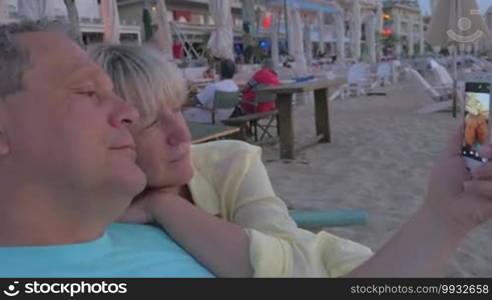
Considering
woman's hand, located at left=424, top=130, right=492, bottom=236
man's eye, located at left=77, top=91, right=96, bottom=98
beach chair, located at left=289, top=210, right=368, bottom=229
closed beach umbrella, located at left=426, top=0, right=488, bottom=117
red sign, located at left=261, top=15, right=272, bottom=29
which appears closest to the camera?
woman's hand, located at left=424, top=130, right=492, bottom=236

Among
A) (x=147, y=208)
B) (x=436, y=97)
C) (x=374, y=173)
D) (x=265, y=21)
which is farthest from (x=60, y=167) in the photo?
(x=265, y=21)

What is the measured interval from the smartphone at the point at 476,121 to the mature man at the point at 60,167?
582 millimetres

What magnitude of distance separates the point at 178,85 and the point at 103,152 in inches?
15.1

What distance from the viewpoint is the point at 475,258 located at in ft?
9.96

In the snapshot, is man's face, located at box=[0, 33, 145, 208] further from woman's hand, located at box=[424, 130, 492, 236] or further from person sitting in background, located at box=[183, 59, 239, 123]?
person sitting in background, located at box=[183, 59, 239, 123]

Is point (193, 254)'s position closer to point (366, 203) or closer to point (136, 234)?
point (136, 234)

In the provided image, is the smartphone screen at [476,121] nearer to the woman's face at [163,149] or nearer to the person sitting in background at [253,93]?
the woman's face at [163,149]

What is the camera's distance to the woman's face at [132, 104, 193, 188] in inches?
48.5

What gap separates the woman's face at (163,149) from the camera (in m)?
1.23

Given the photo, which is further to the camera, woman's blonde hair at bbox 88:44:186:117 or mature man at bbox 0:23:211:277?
woman's blonde hair at bbox 88:44:186:117

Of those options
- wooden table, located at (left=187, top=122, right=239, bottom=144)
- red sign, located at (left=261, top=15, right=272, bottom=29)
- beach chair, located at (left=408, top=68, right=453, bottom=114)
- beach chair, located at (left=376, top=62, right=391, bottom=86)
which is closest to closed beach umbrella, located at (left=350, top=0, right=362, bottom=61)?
beach chair, located at (left=376, top=62, right=391, bottom=86)

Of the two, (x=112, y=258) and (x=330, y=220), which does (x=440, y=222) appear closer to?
(x=112, y=258)

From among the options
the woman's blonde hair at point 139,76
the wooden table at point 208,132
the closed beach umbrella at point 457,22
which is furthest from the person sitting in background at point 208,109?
the woman's blonde hair at point 139,76

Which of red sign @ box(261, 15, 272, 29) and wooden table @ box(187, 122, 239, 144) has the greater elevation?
red sign @ box(261, 15, 272, 29)
